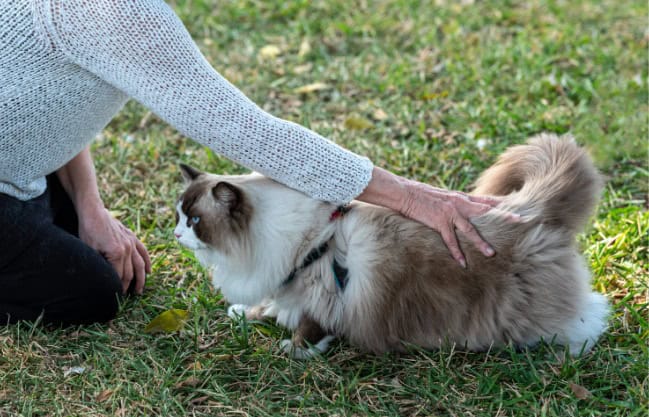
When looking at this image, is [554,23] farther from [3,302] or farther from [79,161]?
[3,302]

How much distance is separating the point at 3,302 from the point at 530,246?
189 centimetres

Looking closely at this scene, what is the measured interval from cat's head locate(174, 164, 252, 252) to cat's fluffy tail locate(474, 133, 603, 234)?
92cm

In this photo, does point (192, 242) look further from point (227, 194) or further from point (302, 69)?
point (302, 69)

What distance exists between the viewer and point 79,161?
307 centimetres

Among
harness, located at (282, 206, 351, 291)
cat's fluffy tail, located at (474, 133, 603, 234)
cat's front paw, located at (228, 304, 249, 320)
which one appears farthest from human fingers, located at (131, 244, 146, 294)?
cat's fluffy tail, located at (474, 133, 603, 234)

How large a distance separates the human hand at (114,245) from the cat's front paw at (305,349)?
741 mm

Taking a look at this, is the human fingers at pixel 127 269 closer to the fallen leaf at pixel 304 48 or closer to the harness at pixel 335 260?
the harness at pixel 335 260

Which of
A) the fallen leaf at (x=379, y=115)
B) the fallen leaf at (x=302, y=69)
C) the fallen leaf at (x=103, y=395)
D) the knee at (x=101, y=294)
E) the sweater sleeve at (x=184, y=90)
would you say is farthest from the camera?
the fallen leaf at (x=302, y=69)

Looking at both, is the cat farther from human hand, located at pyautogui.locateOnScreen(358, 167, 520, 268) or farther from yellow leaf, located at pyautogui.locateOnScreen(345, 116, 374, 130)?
yellow leaf, located at pyautogui.locateOnScreen(345, 116, 374, 130)

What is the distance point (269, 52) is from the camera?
5242 mm

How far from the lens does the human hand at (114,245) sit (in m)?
2.97

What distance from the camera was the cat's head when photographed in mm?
2455

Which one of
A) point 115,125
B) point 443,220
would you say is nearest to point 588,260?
point 443,220

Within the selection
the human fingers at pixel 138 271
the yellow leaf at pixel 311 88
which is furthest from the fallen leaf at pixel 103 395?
the yellow leaf at pixel 311 88
